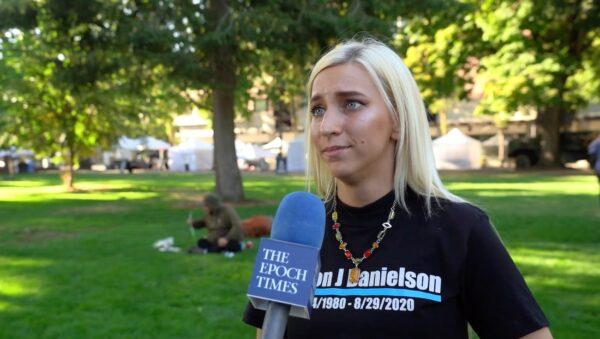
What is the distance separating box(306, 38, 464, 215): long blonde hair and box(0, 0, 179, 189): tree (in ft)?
48.4

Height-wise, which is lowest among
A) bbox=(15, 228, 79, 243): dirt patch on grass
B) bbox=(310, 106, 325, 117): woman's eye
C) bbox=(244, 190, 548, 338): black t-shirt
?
bbox=(15, 228, 79, 243): dirt patch on grass

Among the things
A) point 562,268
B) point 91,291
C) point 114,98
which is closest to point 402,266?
point 91,291

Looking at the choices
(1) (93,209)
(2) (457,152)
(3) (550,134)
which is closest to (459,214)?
(1) (93,209)

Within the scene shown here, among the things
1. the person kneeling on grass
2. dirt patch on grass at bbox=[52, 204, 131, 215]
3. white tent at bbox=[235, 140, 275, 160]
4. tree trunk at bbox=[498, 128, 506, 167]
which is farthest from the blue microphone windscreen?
white tent at bbox=[235, 140, 275, 160]

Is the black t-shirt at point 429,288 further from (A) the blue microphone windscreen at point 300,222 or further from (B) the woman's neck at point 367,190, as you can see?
(A) the blue microphone windscreen at point 300,222

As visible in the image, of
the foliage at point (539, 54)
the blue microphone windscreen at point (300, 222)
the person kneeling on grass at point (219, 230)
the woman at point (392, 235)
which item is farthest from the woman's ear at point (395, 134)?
the foliage at point (539, 54)

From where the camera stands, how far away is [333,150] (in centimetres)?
182

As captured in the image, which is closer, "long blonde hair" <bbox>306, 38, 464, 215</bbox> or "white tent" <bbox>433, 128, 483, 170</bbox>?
"long blonde hair" <bbox>306, 38, 464, 215</bbox>

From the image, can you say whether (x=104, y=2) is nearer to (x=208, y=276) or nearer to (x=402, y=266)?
(x=208, y=276)

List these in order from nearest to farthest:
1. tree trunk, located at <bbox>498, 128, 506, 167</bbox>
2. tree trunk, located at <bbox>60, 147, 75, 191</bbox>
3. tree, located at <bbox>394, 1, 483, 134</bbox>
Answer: tree trunk, located at <bbox>60, 147, 75, 191</bbox>, tree, located at <bbox>394, 1, 483, 134</bbox>, tree trunk, located at <bbox>498, 128, 506, 167</bbox>

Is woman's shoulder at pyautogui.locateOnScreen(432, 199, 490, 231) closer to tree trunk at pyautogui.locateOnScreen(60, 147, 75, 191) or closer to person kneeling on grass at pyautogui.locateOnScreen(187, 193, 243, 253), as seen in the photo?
person kneeling on grass at pyautogui.locateOnScreen(187, 193, 243, 253)

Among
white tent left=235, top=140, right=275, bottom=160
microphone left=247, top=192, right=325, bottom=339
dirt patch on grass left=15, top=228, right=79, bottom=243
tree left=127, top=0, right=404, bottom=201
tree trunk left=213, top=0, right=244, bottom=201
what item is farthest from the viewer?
white tent left=235, top=140, right=275, bottom=160

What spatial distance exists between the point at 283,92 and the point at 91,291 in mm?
18464

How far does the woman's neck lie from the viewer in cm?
192
